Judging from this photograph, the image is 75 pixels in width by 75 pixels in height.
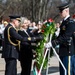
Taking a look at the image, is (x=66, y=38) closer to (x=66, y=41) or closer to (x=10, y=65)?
(x=66, y=41)

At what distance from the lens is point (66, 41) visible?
6.76m

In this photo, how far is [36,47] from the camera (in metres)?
7.80

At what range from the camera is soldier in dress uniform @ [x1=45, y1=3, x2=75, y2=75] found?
6703 mm

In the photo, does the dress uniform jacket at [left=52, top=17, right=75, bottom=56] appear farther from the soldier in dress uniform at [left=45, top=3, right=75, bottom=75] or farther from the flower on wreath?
the flower on wreath

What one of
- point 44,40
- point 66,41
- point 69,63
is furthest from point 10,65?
point 66,41

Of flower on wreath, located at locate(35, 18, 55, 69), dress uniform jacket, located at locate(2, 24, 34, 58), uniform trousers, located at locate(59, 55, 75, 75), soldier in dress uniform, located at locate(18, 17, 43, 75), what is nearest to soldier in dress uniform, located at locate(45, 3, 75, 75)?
uniform trousers, located at locate(59, 55, 75, 75)

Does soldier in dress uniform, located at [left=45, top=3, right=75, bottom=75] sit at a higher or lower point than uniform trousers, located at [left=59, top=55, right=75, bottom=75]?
higher

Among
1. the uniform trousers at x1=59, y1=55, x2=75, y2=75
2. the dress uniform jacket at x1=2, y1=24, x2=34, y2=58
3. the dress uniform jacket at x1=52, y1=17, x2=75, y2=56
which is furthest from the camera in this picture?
the dress uniform jacket at x1=2, y1=24, x2=34, y2=58

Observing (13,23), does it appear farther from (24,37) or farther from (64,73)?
(64,73)

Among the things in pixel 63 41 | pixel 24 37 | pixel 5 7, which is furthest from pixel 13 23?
pixel 5 7

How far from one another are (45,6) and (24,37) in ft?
103

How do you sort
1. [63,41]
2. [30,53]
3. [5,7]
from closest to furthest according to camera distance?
[63,41] < [30,53] < [5,7]

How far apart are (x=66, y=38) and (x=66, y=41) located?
3.4 inches

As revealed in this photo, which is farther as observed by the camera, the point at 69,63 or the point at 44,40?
the point at 44,40
